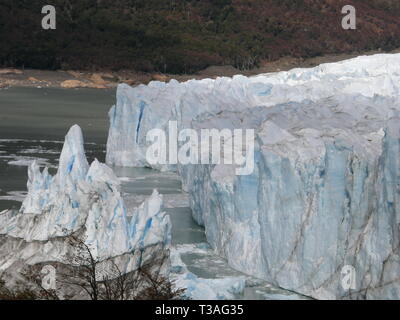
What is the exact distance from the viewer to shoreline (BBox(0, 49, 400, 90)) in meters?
65.1

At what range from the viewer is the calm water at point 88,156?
13.2 m

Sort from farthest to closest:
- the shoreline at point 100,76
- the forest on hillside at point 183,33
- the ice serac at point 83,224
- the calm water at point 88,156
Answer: the forest on hillside at point 183,33 → the shoreline at point 100,76 → the calm water at point 88,156 → the ice serac at point 83,224

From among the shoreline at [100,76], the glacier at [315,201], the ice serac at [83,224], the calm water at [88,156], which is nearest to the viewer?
the glacier at [315,201]

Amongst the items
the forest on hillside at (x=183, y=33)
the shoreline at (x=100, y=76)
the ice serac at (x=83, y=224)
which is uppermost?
the forest on hillside at (x=183, y=33)

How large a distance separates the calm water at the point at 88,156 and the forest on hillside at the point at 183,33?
2200cm

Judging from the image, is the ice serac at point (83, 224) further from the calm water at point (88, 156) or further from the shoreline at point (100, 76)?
the shoreline at point (100, 76)

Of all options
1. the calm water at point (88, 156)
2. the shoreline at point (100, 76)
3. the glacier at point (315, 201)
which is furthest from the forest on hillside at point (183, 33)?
the glacier at point (315, 201)

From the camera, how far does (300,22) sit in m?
83.1

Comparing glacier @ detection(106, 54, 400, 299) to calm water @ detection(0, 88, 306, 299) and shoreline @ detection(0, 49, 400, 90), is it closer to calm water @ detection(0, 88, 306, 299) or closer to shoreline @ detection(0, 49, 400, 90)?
calm water @ detection(0, 88, 306, 299)

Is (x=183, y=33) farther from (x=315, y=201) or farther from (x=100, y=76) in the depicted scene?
(x=315, y=201)

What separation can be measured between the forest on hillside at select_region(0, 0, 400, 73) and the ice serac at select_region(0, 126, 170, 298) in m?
58.5

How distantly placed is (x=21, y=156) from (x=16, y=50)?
48.1 meters

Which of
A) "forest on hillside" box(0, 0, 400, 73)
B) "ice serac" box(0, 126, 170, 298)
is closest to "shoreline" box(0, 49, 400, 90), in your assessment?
"forest on hillside" box(0, 0, 400, 73)
